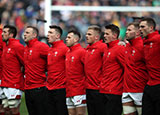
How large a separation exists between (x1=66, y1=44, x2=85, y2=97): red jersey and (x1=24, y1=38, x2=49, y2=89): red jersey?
718 millimetres

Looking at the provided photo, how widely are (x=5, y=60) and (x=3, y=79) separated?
453 mm

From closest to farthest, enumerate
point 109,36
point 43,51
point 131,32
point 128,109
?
point 128,109 → point 131,32 → point 109,36 → point 43,51

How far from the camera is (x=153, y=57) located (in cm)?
831

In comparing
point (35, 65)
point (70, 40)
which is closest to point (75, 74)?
point (70, 40)

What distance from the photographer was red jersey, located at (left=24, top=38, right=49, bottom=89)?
1045 centimetres

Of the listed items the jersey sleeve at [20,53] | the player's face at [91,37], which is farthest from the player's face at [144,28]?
the jersey sleeve at [20,53]

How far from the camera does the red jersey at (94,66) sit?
31.5 ft

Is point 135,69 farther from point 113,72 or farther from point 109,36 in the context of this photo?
point 109,36

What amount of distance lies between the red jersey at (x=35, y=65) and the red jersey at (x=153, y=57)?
295 cm

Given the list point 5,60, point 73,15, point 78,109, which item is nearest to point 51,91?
point 78,109

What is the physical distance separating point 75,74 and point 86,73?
356 mm

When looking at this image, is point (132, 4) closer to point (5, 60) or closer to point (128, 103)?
point (5, 60)

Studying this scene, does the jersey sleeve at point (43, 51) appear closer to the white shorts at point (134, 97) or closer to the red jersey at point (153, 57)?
the white shorts at point (134, 97)

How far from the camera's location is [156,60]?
326 inches
